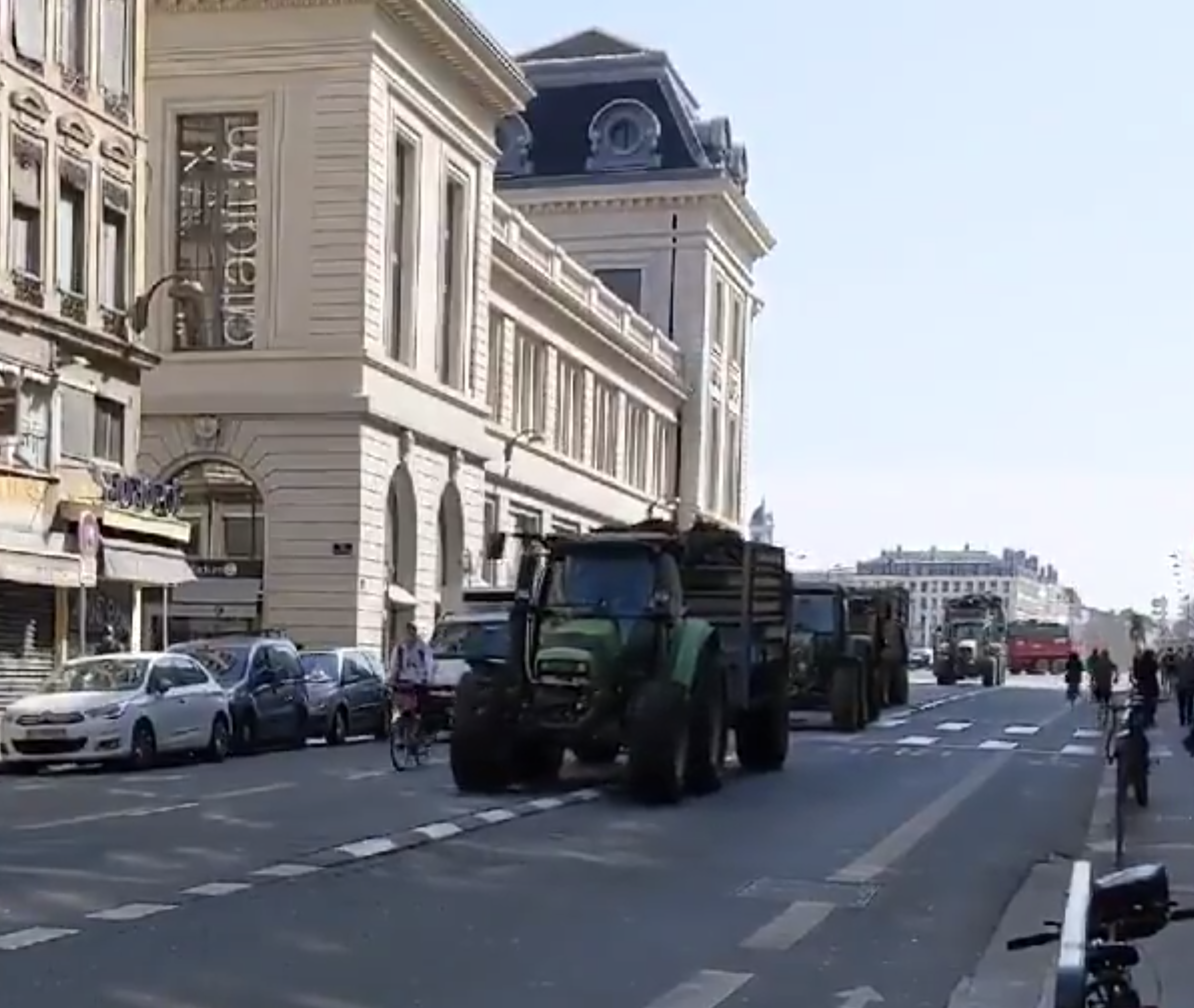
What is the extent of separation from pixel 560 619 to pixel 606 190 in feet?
219

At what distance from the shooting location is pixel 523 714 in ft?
69.8

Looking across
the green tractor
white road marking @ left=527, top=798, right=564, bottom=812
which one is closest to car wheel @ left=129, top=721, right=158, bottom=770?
the green tractor

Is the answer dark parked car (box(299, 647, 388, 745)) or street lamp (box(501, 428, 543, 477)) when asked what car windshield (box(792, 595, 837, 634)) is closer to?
dark parked car (box(299, 647, 388, 745))

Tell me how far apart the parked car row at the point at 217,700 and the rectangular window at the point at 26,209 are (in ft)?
25.1

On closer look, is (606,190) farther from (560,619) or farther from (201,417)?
(560,619)

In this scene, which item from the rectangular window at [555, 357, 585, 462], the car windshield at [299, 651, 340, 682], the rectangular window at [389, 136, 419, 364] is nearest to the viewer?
the car windshield at [299, 651, 340, 682]

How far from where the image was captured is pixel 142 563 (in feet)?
129

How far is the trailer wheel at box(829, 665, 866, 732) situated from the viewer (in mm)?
39031

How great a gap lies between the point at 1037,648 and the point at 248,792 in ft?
319

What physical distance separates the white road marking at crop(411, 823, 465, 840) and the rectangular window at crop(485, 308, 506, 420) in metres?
47.4

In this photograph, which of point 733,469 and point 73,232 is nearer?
point 73,232

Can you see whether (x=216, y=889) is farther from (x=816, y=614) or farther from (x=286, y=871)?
(x=816, y=614)

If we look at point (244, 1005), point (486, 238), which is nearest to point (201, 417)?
point (486, 238)

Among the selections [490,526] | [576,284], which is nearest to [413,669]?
[490,526]
